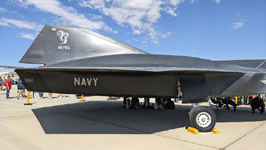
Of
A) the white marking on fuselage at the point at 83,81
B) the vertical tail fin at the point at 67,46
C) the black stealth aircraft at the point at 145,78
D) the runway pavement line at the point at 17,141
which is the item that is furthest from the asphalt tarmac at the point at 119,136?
the vertical tail fin at the point at 67,46

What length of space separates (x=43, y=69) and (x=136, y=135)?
3.23 meters

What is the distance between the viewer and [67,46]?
6004mm

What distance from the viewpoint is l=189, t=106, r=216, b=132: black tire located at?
4.75 m

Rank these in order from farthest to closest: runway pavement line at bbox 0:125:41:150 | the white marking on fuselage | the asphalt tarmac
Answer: the white marking on fuselage → the asphalt tarmac → runway pavement line at bbox 0:125:41:150

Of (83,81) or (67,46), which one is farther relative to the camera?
(67,46)

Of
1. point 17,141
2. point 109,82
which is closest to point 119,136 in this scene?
point 109,82

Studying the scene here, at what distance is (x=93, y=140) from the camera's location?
3984mm

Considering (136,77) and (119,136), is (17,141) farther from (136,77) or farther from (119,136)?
(136,77)

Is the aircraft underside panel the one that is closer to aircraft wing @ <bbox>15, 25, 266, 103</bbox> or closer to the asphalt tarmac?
aircraft wing @ <bbox>15, 25, 266, 103</bbox>

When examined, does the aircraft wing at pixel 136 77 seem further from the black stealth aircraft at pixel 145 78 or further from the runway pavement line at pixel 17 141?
the runway pavement line at pixel 17 141

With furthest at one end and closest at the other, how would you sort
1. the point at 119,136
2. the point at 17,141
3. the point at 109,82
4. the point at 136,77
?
the point at 109,82 → the point at 136,77 → the point at 119,136 → the point at 17,141

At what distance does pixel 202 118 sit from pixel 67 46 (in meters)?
5.20

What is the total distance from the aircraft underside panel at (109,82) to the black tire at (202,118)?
2.68 ft

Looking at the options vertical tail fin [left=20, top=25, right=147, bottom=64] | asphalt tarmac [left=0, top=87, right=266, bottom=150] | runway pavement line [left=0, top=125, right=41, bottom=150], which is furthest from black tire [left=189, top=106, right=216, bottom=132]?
runway pavement line [left=0, top=125, right=41, bottom=150]
